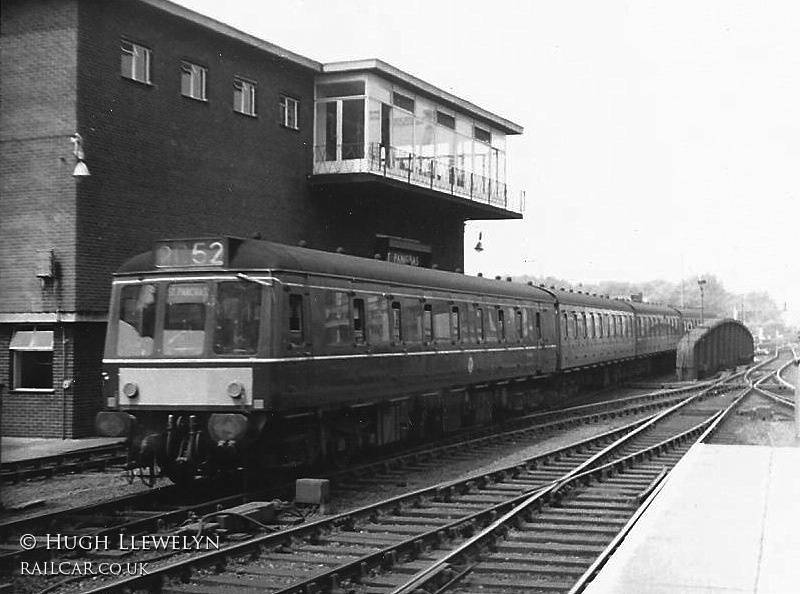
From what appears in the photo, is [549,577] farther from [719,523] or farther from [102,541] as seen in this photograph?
[102,541]

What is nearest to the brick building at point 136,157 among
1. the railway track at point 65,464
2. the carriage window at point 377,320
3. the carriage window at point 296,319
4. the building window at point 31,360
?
the building window at point 31,360

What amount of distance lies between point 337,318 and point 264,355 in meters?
2.10

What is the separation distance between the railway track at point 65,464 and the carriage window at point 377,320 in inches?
173

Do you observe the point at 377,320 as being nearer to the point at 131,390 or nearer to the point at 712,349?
the point at 131,390

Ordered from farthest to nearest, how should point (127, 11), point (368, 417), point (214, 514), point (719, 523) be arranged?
1. point (127, 11)
2. point (368, 417)
3. point (214, 514)
4. point (719, 523)

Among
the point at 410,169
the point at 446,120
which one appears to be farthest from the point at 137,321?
the point at 446,120

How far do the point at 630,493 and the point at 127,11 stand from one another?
13920 mm

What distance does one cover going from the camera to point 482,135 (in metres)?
35.1

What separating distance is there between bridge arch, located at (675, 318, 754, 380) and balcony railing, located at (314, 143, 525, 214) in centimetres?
878

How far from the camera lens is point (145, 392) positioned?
12062 mm

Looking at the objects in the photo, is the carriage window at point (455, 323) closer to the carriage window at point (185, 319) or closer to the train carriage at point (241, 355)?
the train carriage at point (241, 355)

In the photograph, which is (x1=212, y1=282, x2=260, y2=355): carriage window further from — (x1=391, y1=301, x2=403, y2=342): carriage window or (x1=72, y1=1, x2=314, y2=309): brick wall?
(x1=72, y1=1, x2=314, y2=309): brick wall

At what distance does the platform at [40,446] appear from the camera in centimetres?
1645

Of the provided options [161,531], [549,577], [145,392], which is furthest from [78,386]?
[549,577]
